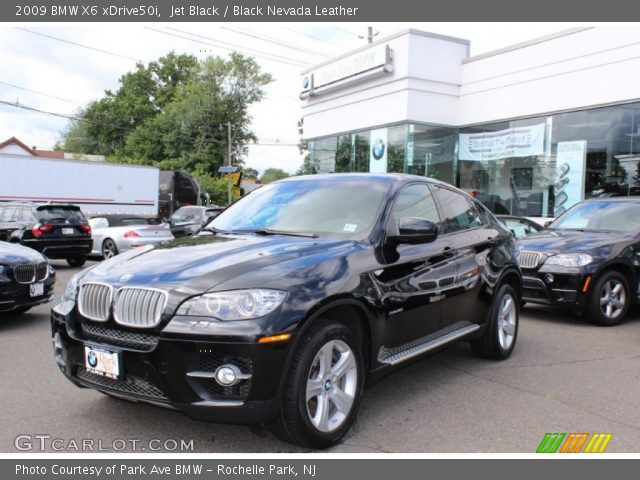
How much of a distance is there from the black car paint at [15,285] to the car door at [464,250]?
492cm

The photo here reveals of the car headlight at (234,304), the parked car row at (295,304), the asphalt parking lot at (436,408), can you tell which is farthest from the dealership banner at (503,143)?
the car headlight at (234,304)

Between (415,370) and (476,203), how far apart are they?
1.82 m

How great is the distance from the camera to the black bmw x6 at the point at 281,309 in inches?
121

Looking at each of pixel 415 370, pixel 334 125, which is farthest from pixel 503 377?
pixel 334 125

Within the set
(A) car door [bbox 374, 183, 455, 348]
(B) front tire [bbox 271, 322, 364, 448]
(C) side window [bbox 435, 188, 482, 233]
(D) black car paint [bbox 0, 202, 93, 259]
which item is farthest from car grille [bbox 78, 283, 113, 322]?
(D) black car paint [bbox 0, 202, 93, 259]

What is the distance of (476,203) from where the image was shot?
5844 millimetres

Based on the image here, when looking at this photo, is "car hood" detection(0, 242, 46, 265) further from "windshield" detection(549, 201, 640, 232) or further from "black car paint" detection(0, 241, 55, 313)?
"windshield" detection(549, 201, 640, 232)

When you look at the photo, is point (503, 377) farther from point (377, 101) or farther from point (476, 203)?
point (377, 101)

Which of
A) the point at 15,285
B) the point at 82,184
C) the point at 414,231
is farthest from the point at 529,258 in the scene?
the point at 82,184

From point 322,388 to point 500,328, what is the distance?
270 cm

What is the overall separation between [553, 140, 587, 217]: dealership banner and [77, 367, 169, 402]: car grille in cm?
1458

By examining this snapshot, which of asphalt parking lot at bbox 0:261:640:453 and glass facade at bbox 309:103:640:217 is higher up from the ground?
glass facade at bbox 309:103:640:217

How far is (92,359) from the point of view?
3.40m

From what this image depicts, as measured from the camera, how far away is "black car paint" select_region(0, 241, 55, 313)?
21.7 feet
